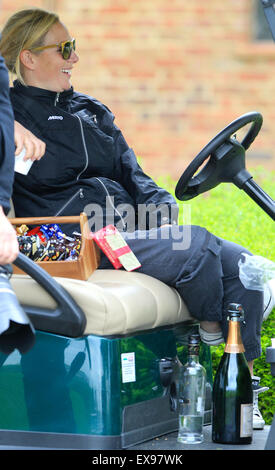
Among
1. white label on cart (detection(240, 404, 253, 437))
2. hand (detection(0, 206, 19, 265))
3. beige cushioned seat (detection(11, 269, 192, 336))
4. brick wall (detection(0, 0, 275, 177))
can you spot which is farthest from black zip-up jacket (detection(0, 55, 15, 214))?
brick wall (detection(0, 0, 275, 177))

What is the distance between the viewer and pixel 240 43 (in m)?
7.19

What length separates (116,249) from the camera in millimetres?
2906

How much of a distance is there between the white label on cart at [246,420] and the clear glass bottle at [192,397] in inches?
5.2

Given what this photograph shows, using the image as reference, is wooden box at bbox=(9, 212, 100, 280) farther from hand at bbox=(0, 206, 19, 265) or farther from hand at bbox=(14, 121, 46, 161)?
hand at bbox=(0, 206, 19, 265)

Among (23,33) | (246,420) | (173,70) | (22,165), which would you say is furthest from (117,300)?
(173,70)

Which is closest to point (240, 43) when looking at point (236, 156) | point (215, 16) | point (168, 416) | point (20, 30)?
point (215, 16)


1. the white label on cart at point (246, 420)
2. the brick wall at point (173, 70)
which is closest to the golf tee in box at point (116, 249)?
the white label on cart at point (246, 420)

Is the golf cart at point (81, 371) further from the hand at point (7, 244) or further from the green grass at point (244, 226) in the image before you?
the green grass at point (244, 226)

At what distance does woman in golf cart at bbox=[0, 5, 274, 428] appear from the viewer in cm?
288

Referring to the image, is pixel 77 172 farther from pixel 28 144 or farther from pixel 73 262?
pixel 73 262

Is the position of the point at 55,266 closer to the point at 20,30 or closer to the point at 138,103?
the point at 20,30

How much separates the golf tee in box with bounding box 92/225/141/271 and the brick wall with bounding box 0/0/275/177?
4156 mm

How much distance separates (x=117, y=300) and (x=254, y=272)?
1.67ft
